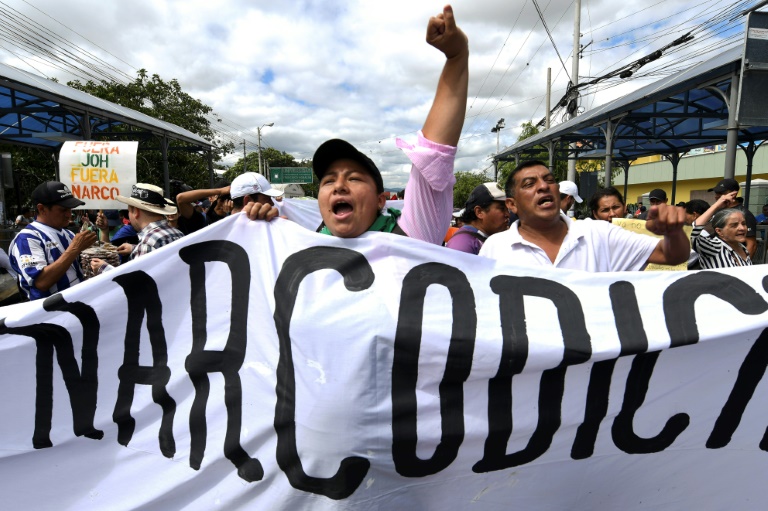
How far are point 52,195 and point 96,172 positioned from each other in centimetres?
277

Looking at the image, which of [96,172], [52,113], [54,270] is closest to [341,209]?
[54,270]

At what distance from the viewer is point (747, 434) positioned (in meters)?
1.78

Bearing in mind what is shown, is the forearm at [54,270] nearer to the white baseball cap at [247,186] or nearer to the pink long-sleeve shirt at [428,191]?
the white baseball cap at [247,186]

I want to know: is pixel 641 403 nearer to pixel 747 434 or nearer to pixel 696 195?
pixel 747 434

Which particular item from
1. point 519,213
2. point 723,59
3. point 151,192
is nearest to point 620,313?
point 519,213

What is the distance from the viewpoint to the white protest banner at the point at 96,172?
545 centimetres

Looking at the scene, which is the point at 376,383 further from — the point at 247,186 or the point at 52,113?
the point at 52,113

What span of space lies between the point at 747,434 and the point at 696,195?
1456 inches

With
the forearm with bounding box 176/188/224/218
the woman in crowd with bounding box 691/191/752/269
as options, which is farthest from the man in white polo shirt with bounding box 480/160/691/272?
the forearm with bounding box 176/188/224/218

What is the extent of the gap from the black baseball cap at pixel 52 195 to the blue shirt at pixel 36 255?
15cm

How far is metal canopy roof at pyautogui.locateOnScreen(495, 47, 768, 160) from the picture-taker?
7062mm

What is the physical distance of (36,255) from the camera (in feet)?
9.37

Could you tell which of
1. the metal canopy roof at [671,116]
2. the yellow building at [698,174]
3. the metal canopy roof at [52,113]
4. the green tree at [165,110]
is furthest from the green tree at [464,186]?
the metal canopy roof at [52,113]

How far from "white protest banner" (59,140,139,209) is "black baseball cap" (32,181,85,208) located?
2543 mm
